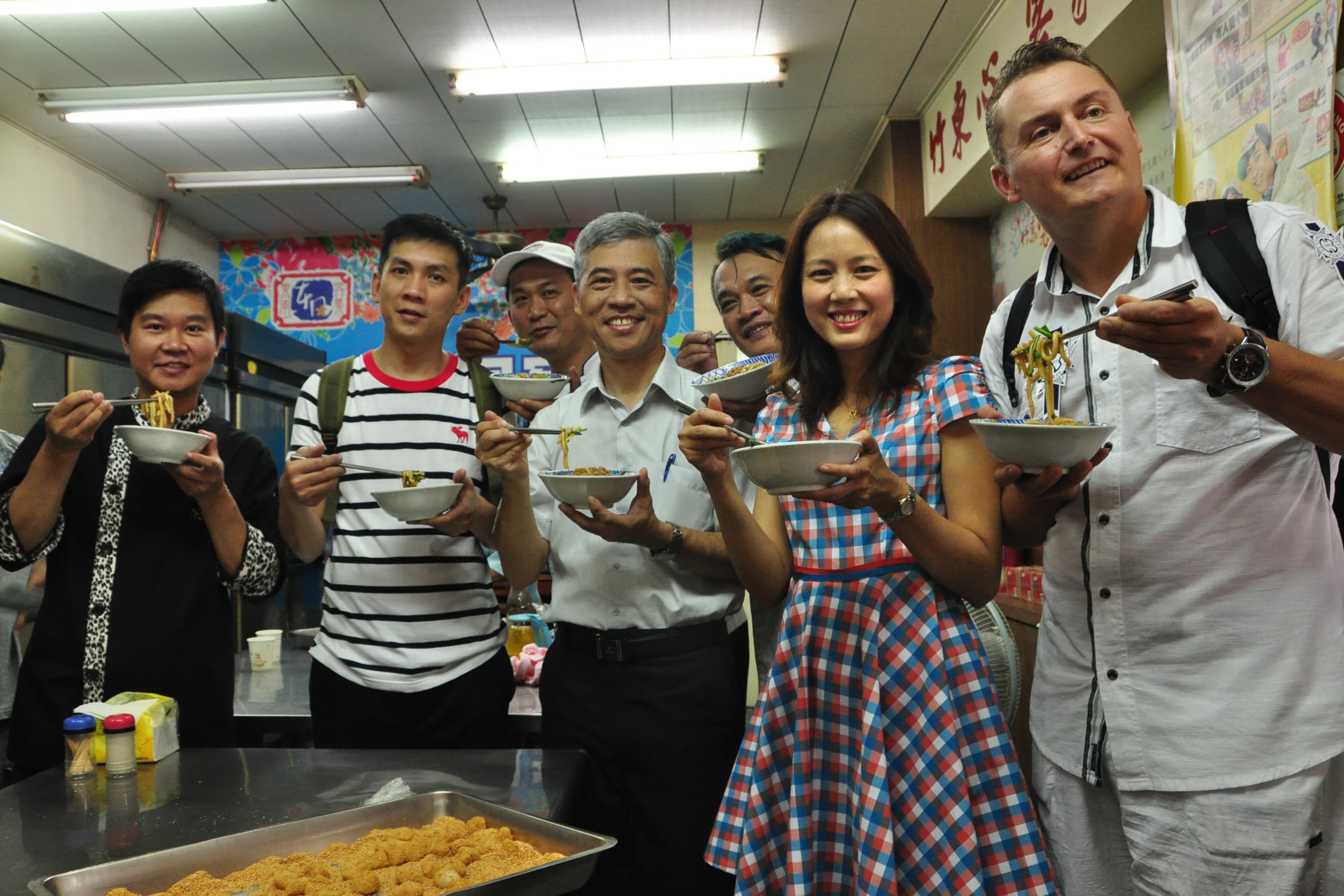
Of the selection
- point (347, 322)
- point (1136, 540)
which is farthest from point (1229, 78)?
point (347, 322)

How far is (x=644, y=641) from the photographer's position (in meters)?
1.84

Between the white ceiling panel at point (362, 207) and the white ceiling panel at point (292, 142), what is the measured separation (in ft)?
1.43

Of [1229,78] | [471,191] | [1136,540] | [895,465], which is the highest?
[471,191]

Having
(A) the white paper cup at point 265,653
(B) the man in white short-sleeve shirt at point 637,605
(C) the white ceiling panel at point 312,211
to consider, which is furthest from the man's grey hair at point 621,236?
(C) the white ceiling panel at point 312,211

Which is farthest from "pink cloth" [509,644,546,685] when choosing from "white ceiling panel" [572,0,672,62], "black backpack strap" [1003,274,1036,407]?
"white ceiling panel" [572,0,672,62]

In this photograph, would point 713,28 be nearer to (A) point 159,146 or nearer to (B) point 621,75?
(B) point 621,75

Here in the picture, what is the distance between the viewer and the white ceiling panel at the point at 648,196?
617 cm

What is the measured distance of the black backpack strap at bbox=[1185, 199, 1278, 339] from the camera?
127cm

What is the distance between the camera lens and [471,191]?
627 centimetres

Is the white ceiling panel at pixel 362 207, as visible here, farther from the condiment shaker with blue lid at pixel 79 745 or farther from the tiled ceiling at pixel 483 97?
the condiment shaker with blue lid at pixel 79 745

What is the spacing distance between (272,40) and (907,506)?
4308 mm

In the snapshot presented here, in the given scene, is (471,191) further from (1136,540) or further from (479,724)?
(1136,540)

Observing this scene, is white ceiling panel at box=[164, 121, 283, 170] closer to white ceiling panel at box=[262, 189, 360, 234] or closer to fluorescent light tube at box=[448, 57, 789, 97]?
white ceiling panel at box=[262, 189, 360, 234]

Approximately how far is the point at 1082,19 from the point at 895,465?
8.97 feet
